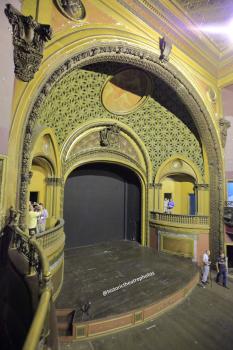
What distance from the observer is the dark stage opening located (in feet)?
33.3

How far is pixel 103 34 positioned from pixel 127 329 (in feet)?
25.5

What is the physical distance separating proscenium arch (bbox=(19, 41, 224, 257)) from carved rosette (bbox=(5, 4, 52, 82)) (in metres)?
0.51

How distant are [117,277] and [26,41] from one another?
687cm

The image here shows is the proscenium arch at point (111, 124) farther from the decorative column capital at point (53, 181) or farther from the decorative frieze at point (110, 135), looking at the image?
the decorative column capital at point (53, 181)

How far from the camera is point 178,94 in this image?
8430 mm

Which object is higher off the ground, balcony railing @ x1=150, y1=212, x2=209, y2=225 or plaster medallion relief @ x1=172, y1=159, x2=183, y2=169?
plaster medallion relief @ x1=172, y1=159, x2=183, y2=169

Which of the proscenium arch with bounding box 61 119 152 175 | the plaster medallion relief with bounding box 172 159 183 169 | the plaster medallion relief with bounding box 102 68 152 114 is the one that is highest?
the plaster medallion relief with bounding box 102 68 152 114

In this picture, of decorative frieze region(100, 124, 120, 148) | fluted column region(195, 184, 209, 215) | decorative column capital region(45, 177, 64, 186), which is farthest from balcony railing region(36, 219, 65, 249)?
fluted column region(195, 184, 209, 215)

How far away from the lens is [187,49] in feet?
27.1

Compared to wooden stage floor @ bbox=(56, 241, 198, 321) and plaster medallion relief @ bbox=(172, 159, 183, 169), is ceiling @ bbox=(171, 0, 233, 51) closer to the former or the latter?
plaster medallion relief @ bbox=(172, 159, 183, 169)

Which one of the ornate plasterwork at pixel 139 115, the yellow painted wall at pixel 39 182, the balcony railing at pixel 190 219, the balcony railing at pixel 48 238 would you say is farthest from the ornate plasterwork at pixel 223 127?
the balcony railing at pixel 48 238

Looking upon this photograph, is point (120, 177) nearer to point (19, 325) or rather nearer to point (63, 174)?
point (63, 174)

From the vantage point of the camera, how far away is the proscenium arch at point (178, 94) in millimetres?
4598

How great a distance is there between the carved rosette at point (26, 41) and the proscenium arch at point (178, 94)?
1.68ft
